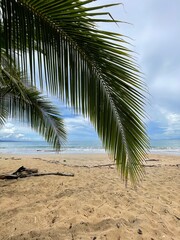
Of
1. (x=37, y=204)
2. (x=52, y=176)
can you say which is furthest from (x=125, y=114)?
(x=52, y=176)

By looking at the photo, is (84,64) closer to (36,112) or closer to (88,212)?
(88,212)

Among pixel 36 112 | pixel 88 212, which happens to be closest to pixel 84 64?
pixel 88 212

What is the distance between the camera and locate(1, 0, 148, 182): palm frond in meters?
1.55

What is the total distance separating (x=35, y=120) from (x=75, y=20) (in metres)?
4.69

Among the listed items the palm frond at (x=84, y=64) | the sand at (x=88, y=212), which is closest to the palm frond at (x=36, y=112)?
the sand at (x=88, y=212)

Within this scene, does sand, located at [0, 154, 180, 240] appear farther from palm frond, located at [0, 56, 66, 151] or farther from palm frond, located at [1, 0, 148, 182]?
palm frond, located at [0, 56, 66, 151]

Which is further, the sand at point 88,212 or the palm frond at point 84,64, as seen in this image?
the sand at point 88,212

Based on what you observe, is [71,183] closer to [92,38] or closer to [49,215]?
[49,215]

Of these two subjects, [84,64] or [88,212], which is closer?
[84,64]

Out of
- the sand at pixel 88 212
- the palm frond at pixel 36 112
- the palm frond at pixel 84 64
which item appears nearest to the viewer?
the palm frond at pixel 84 64

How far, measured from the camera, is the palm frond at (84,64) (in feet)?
5.08

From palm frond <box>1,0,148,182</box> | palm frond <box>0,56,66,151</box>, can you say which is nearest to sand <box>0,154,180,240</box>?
palm frond <box>1,0,148,182</box>

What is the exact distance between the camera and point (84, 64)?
1.74 m

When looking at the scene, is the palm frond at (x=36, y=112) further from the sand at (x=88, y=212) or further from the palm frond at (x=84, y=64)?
the palm frond at (x=84, y=64)
